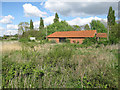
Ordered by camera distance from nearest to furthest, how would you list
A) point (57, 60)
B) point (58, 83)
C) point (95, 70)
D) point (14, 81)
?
1. point (14, 81)
2. point (58, 83)
3. point (95, 70)
4. point (57, 60)

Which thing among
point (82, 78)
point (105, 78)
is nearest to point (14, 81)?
point (82, 78)

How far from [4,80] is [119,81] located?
270 cm

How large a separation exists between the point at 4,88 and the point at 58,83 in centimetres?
116

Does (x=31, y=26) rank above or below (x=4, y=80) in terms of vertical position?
above

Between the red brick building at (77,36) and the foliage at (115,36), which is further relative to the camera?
the red brick building at (77,36)

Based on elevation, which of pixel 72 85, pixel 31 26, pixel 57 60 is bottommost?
pixel 72 85

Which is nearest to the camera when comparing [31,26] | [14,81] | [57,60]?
[14,81]

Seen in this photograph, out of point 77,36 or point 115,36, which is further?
point 77,36

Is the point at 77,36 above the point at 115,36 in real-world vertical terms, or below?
above

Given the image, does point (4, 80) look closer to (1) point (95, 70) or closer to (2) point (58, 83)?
(2) point (58, 83)

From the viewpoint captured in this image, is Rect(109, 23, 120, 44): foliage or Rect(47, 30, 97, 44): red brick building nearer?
Rect(109, 23, 120, 44): foliage

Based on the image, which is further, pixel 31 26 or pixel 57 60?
pixel 31 26

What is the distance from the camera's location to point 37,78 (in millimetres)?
2609

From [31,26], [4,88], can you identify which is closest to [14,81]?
[4,88]
